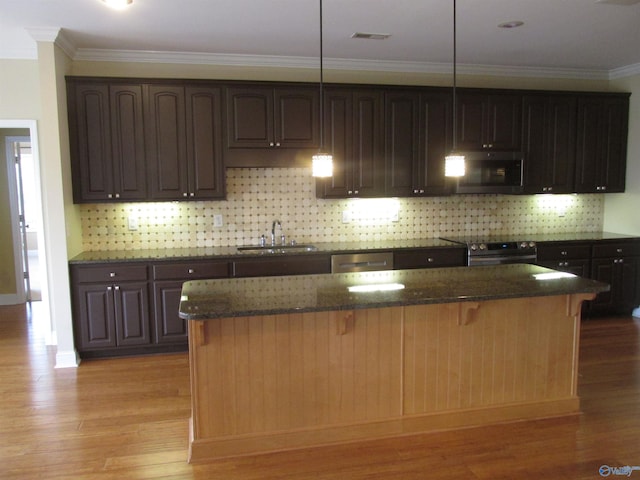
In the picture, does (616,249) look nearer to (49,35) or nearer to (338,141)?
(338,141)

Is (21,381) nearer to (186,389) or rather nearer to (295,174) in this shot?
(186,389)

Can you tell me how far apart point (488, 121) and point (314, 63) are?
1.86 metres

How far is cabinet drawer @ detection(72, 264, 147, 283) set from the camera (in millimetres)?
4238

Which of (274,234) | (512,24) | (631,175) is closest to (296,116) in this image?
(274,234)

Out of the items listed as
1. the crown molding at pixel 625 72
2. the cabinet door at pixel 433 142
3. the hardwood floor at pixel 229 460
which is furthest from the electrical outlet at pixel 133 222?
the crown molding at pixel 625 72

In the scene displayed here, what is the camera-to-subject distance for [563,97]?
528cm

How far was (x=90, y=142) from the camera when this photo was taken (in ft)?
14.4

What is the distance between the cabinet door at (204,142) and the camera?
178 inches

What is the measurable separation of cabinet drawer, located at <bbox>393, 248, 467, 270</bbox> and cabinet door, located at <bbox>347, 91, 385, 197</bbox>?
68 centimetres

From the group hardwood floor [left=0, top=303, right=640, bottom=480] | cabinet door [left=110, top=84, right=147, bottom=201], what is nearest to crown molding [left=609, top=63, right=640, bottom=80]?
hardwood floor [left=0, top=303, right=640, bottom=480]

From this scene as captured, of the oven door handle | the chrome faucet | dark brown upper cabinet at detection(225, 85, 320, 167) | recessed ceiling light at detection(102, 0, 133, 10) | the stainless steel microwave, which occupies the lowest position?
the oven door handle

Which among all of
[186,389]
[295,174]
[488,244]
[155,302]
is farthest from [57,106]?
[488,244]

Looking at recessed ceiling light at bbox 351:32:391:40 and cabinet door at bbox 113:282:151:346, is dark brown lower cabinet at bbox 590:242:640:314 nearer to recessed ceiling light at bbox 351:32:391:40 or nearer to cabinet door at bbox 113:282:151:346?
recessed ceiling light at bbox 351:32:391:40

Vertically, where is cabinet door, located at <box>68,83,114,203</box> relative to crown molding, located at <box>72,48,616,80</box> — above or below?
below
